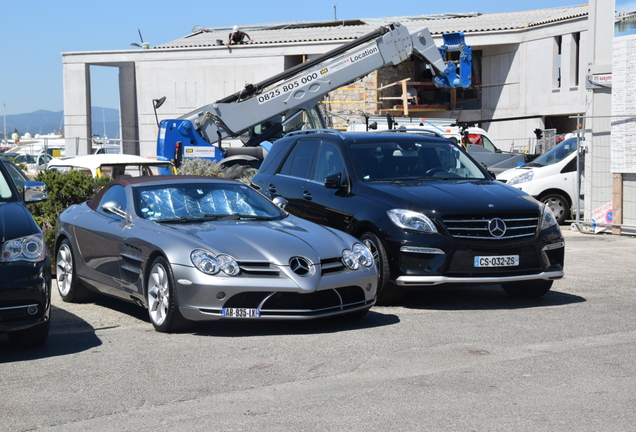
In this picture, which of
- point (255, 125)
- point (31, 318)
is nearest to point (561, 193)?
point (255, 125)

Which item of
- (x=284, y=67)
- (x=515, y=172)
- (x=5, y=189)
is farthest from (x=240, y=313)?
(x=284, y=67)

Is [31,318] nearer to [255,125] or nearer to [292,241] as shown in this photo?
[292,241]

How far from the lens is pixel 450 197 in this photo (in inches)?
365

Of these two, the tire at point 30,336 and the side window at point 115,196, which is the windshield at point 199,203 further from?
the tire at point 30,336

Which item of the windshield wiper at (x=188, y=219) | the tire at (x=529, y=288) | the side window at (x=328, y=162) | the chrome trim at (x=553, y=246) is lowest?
the tire at (x=529, y=288)

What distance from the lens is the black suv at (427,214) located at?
8.88 metres

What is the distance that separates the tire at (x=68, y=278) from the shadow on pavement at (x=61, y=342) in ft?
2.30

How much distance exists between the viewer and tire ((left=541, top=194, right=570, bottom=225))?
18.3 metres

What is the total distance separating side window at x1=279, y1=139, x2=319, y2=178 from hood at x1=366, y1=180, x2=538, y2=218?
1.41m

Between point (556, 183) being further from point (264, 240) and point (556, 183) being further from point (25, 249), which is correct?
point (25, 249)

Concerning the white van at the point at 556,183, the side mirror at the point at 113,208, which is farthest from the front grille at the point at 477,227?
the white van at the point at 556,183

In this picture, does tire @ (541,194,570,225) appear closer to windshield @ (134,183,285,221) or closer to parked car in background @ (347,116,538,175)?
parked car in background @ (347,116,538,175)

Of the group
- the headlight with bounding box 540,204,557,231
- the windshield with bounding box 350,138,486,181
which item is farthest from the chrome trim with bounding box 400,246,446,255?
the windshield with bounding box 350,138,486,181

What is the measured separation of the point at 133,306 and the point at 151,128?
33378mm
